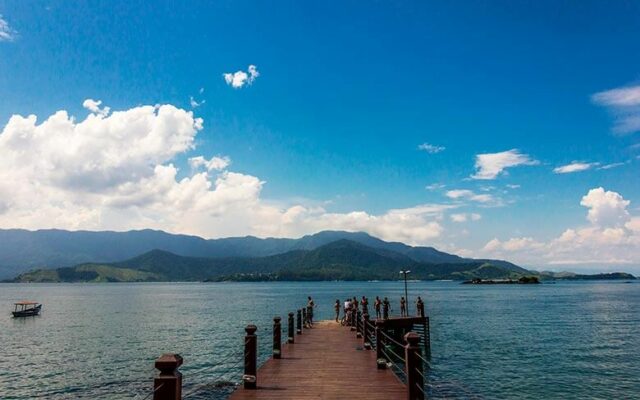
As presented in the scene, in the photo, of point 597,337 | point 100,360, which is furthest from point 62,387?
point 597,337

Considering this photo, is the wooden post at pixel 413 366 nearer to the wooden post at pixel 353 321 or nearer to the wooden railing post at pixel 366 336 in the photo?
the wooden railing post at pixel 366 336

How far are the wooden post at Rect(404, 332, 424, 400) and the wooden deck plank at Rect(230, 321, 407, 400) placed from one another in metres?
1.37

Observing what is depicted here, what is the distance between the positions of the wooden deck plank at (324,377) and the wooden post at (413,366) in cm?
137

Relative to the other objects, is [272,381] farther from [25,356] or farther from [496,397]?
[25,356]

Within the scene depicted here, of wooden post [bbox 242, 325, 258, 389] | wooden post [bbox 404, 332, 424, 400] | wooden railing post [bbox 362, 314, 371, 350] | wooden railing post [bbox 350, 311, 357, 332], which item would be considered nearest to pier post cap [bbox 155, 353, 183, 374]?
wooden post [bbox 404, 332, 424, 400]

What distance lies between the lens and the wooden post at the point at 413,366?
1034 cm

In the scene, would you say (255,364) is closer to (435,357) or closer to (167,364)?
(167,364)

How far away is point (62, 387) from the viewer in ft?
90.8

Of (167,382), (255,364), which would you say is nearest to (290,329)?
(255,364)

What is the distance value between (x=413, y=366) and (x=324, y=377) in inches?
191

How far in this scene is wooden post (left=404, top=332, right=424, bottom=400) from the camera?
1034cm

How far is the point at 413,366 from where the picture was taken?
10555mm

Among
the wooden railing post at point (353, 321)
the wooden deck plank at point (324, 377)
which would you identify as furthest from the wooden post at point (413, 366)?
the wooden railing post at point (353, 321)

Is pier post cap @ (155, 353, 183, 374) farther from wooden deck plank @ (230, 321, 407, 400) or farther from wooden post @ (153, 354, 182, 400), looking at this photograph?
wooden deck plank @ (230, 321, 407, 400)
